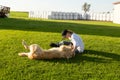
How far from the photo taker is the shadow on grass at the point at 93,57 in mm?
12730

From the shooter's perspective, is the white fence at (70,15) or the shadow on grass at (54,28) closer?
the shadow on grass at (54,28)

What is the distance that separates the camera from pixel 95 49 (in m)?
14.9

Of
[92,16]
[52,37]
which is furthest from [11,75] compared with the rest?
[92,16]

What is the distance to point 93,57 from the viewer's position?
13430mm

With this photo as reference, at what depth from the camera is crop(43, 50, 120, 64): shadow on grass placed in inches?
501

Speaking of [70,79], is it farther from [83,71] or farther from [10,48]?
[10,48]

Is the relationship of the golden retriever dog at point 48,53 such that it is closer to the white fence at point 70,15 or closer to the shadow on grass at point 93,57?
the shadow on grass at point 93,57

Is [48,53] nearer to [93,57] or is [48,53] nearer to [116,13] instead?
[93,57]

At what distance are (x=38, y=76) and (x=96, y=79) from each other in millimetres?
1823

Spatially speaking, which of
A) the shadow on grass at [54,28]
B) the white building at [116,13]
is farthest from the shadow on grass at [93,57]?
the white building at [116,13]

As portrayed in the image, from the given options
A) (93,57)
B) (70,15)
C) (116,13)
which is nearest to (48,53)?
(93,57)

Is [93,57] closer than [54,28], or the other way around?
[93,57]

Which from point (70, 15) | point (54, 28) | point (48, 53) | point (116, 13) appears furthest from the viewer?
point (70, 15)

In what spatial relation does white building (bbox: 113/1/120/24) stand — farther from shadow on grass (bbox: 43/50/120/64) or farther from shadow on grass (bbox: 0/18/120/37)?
shadow on grass (bbox: 43/50/120/64)
